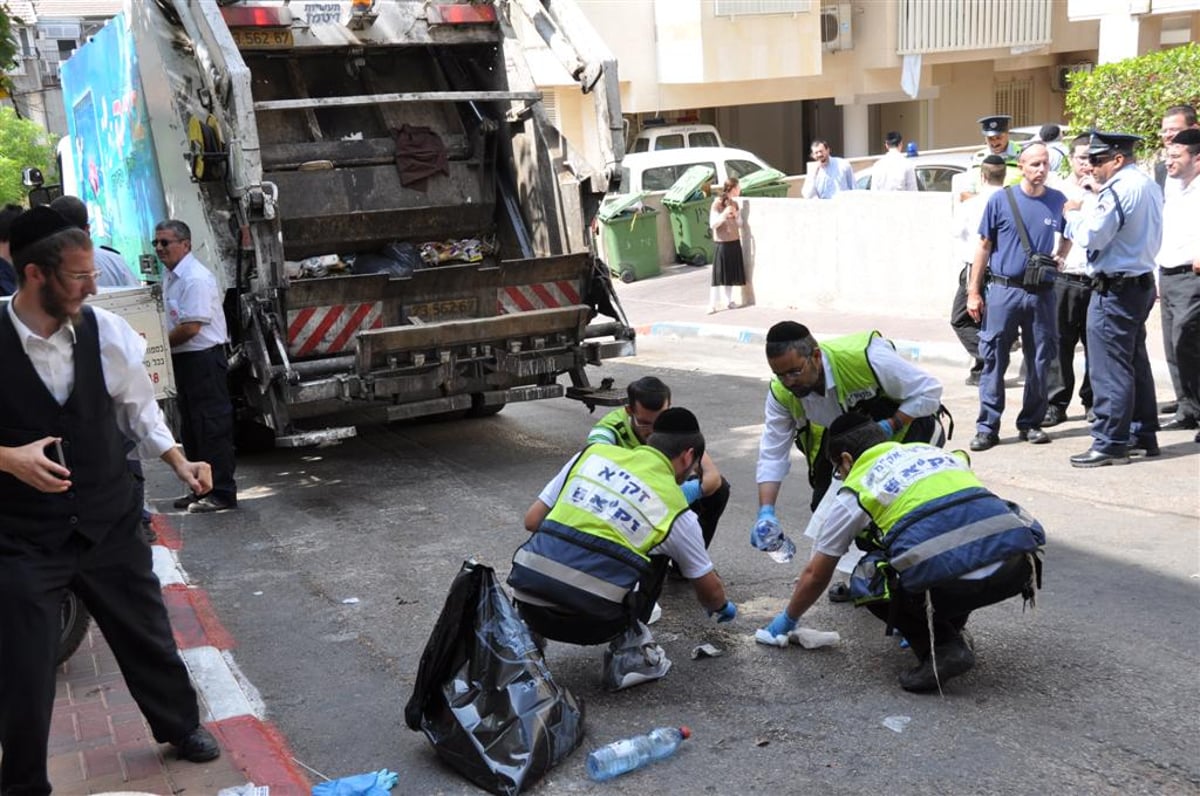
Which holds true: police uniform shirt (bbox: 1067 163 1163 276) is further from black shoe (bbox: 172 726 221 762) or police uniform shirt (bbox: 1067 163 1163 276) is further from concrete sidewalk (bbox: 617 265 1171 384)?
black shoe (bbox: 172 726 221 762)

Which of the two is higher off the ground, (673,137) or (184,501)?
(673,137)

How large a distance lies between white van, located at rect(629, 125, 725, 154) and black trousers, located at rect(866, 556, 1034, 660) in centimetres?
1728

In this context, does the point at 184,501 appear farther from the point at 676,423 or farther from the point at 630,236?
the point at 630,236

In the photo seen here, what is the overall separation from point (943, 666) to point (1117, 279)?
12.2 feet

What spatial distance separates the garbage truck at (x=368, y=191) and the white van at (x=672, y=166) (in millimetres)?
8725

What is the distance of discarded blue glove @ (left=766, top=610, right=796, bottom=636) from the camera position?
484cm

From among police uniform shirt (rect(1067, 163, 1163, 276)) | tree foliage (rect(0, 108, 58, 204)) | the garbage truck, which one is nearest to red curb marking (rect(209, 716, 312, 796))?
the garbage truck

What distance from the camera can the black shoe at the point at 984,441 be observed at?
25.8ft

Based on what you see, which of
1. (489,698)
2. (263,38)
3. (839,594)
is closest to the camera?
(489,698)

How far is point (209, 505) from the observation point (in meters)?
7.46

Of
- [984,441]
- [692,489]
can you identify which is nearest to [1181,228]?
[984,441]

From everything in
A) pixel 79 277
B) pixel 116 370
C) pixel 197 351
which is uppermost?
pixel 79 277

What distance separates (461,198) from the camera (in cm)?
923

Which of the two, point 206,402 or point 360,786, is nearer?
point 360,786
